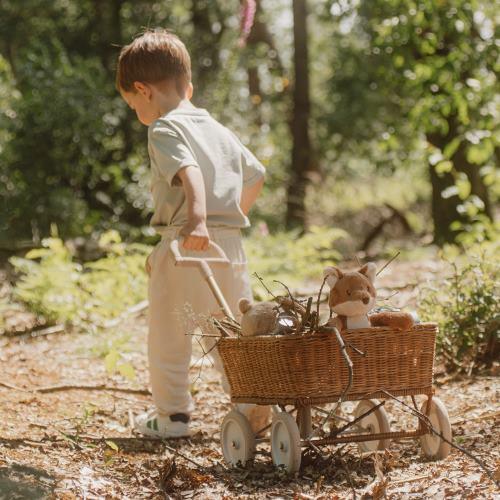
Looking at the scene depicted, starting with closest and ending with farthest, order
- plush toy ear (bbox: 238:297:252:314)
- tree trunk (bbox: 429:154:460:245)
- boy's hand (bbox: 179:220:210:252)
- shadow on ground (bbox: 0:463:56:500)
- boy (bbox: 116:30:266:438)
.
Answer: shadow on ground (bbox: 0:463:56:500), plush toy ear (bbox: 238:297:252:314), boy's hand (bbox: 179:220:210:252), boy (bbox: 116:30:266:438), tree trunk (bbox: 429:154:460:245)

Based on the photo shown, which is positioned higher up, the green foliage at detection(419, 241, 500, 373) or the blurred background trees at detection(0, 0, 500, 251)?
the blurred background trees at detection(0, 0, 500, 251)

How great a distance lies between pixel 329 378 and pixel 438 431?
571 mm

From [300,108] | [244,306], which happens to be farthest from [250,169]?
[300,108]

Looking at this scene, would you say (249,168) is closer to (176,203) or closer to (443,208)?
(176,203)

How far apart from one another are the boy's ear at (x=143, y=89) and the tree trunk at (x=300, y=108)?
380 inches

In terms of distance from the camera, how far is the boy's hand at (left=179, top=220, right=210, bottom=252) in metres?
3.82

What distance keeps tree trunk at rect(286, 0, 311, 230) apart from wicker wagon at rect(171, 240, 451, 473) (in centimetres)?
1039

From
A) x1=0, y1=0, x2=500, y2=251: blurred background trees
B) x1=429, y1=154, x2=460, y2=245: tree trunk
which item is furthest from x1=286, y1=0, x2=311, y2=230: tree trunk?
x1=429, y1=154, x2=460, y2=245: tree trunk

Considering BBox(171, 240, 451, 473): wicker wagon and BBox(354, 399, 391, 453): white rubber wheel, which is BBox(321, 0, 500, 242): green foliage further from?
BBox(171, 240, 451, 473): wicker wagon

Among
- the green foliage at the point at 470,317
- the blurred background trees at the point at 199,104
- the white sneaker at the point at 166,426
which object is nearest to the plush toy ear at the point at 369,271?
the white sneaker at the point at 166,426

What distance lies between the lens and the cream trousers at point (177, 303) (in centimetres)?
425

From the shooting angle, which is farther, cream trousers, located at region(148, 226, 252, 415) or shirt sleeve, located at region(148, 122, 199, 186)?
cream trousers, located at region(148, 226, 252, 415)

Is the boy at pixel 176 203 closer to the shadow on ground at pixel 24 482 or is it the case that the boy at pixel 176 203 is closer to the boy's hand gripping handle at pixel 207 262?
the boy's hand gripping handle at pixel 207 262

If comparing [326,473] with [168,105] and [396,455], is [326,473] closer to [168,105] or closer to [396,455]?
[396,455]
